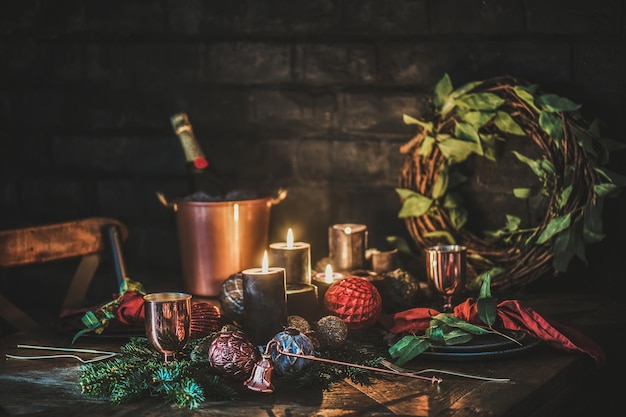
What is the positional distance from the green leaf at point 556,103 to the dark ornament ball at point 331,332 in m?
0.68

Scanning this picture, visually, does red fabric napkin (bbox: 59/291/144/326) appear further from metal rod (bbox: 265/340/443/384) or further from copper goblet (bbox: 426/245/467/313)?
copper goblet (bbox: 426/245/467/313)

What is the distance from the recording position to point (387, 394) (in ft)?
3.96

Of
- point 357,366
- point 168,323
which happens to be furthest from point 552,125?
point 168,323

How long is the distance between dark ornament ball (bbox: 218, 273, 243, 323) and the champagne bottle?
34 cm

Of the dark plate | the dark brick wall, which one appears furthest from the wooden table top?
the dark brick wall

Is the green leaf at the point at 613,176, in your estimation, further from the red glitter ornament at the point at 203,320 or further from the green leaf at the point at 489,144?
the red glitter ornament at the point at 203,320

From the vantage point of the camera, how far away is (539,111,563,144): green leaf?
1.77 metres

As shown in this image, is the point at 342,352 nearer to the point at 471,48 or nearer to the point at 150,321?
the point at 150,321

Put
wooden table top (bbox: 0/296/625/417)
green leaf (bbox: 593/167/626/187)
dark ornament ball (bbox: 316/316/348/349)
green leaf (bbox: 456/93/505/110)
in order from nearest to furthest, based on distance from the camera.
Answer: wooden table top (bbox: 0/296/625/417)
dark ornament ball (bbox: 316/316/348/349)
green leaf (bbox: 593/167/626/187)
green leaf (bbox: 456/93/505/110)

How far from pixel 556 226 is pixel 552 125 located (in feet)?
0.63

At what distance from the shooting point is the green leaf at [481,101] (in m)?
1.84

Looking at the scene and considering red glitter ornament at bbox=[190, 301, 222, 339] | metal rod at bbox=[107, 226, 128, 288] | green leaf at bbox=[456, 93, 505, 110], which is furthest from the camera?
metal rod at bbox=[107, 226, 128, 288]

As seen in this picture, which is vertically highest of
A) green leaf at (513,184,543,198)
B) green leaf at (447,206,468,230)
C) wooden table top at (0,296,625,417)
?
green leaf at (513,184,543,198)

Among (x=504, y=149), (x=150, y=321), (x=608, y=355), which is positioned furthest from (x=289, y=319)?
(x=504, y=149)
